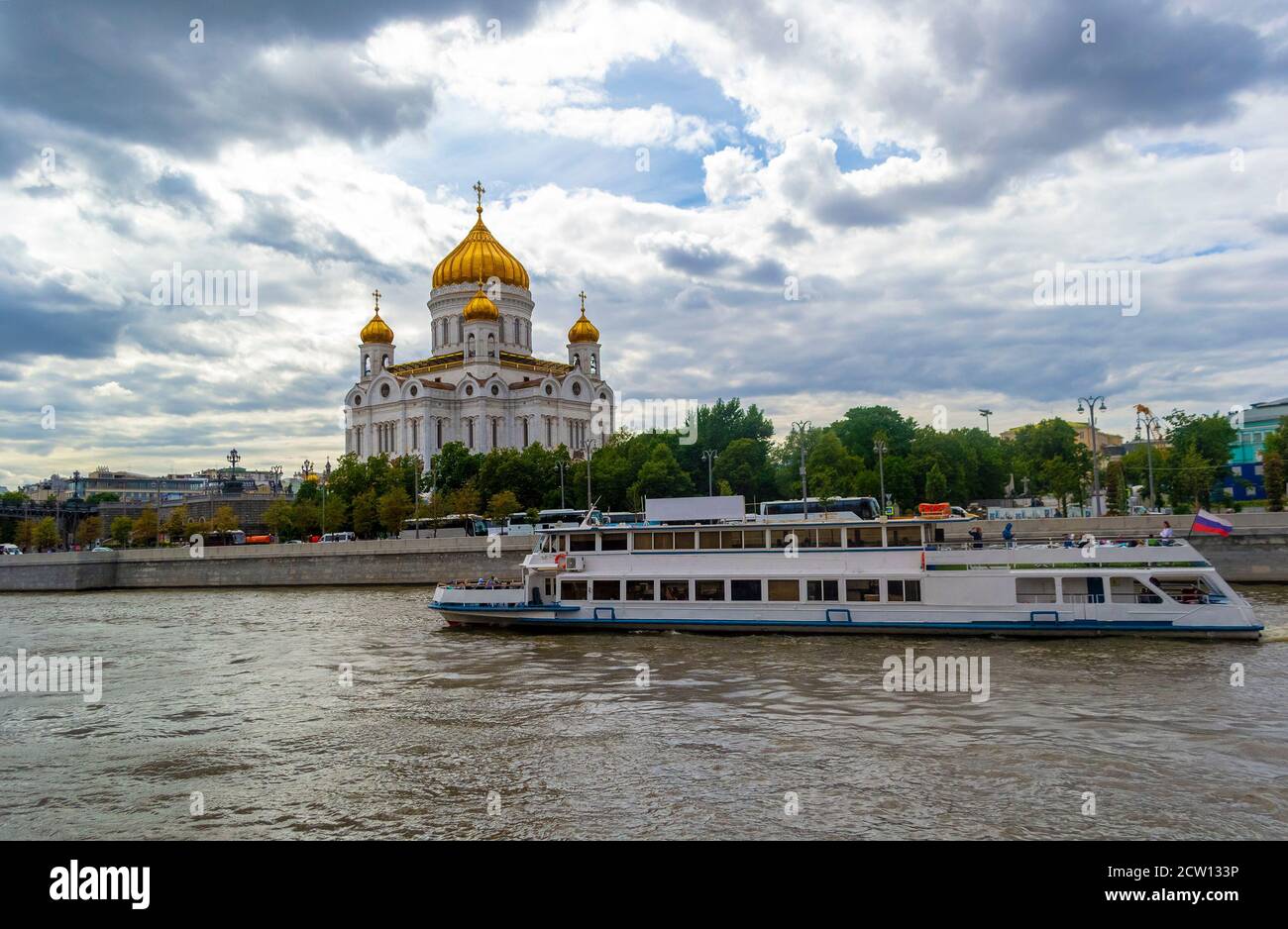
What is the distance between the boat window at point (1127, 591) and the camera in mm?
24406

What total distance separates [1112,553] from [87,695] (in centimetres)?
2582

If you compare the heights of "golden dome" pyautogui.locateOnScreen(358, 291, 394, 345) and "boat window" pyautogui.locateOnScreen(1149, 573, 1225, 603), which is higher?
"golden dome" pyautogui.locateOnScreen(358, 291, 394, 345)

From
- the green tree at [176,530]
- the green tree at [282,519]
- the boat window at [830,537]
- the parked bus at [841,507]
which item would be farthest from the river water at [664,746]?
the green tree at [176,530]

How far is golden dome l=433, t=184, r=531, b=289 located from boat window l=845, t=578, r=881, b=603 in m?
75.6

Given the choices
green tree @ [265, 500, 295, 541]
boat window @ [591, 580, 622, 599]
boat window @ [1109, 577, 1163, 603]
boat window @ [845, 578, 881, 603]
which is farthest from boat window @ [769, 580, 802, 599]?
green tree @ [265, 500, 295, 541]

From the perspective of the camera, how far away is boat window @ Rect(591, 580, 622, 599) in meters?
28.9

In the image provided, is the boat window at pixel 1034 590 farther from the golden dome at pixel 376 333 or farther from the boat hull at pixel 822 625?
the golden dome at pixel 376 333

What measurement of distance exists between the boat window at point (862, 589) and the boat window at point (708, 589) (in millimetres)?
3788

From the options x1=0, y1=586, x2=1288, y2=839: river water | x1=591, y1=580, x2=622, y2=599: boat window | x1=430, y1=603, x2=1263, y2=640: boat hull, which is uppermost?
x1=591, y1=580, x2=622, y2=599: boat window

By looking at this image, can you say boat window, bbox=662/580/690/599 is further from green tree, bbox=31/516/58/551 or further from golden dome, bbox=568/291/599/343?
green tree, bbox=31/516/58/551

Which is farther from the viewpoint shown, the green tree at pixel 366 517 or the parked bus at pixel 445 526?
the green tree at pixel 366 517

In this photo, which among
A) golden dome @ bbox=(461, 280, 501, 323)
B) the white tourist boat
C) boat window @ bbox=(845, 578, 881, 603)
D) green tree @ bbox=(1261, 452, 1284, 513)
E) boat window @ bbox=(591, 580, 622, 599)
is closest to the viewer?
the white tourist boat
